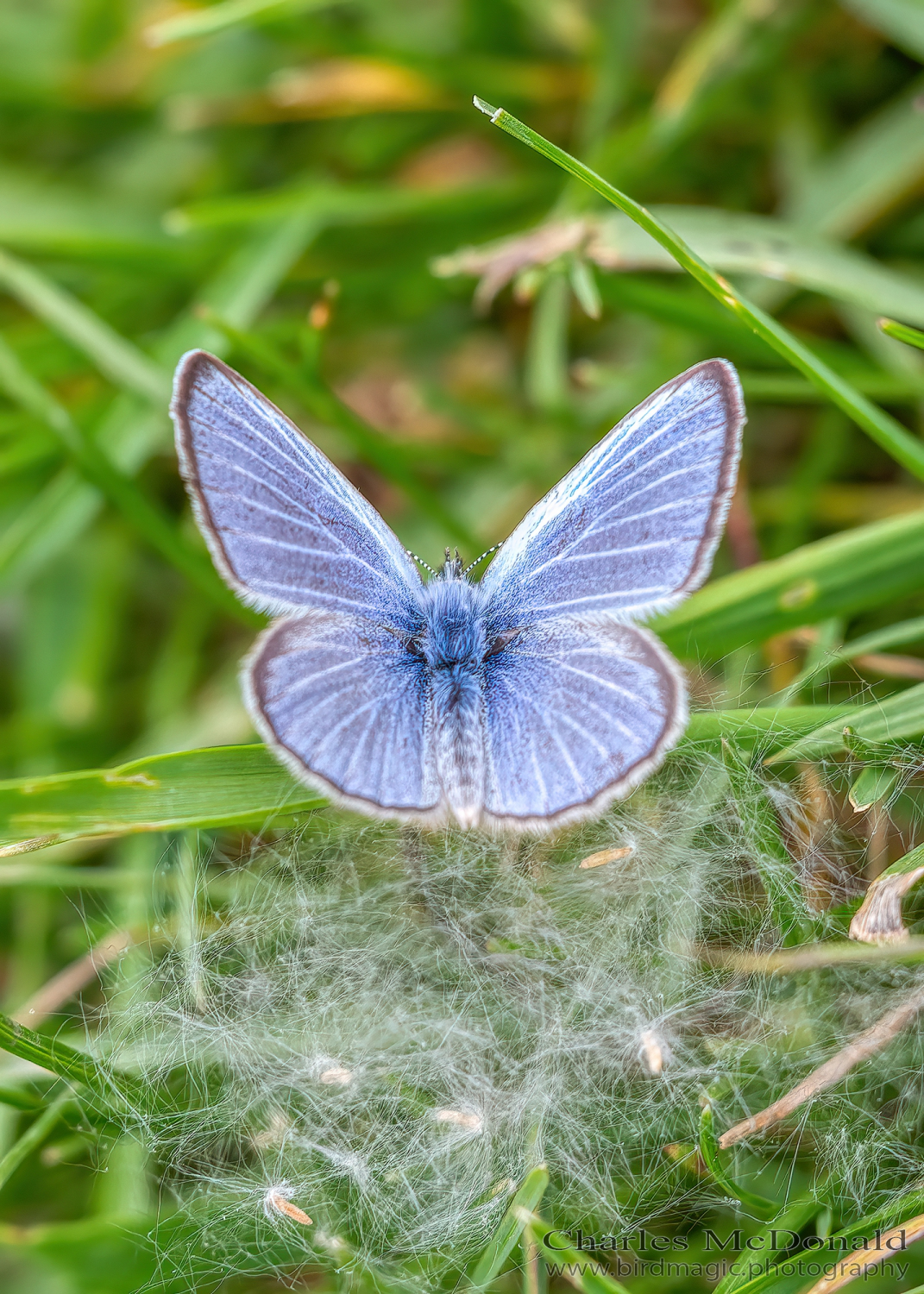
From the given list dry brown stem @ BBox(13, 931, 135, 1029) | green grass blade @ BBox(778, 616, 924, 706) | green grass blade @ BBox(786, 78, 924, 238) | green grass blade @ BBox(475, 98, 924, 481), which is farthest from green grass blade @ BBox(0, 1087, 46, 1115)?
green grass blade @ BBox(786, 78, 924, 238)

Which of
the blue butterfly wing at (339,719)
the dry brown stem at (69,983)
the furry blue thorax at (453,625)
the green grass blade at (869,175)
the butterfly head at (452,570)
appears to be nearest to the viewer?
the blue butterfly wing at (339,719)

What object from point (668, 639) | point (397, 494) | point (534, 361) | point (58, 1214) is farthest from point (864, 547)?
point (58, 1214)

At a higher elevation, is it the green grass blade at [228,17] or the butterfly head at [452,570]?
the green grass blade at [228,17]

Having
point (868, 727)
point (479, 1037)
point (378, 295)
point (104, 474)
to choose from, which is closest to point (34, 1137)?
point (479, 1037)

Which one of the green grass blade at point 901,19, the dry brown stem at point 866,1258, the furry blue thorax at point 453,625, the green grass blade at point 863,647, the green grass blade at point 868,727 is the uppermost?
the green grass blade at point 901,19

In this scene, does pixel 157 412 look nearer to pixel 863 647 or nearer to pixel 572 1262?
pixel 863 647

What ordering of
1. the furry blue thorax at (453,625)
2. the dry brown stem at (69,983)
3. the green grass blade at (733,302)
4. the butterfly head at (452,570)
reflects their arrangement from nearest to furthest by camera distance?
the green grass blade at (733,302)
the furry blue thorax at (453,625)
the butterfly head at (452,570)
the dry brown stem at (69,983)

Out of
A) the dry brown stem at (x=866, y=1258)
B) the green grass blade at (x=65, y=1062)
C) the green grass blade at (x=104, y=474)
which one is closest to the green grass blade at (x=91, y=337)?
the green grass blade at (x=104, y=474)

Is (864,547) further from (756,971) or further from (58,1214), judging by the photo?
(58,1214)

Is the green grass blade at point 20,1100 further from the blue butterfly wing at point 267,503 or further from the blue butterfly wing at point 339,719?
the blue butterfly wing at point 267,503
